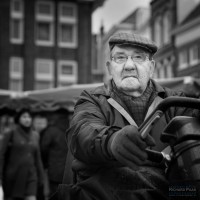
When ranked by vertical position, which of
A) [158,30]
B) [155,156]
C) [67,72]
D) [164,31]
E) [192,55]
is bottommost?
[155,156]

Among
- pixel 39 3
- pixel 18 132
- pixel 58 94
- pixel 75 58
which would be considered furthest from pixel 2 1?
pixel 18 132

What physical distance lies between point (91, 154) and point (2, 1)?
88.2 feet

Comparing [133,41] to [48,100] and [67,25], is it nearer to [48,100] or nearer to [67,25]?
[48,100]

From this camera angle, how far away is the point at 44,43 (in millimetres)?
29203

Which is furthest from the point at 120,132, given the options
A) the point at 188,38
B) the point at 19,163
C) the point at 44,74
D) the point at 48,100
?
the point at 188,38

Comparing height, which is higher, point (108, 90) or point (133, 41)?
point (133, 41)

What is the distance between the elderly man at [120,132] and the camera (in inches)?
75.0

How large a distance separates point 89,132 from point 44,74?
2675cm

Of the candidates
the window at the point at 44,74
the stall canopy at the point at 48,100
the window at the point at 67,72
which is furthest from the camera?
the window at the point at 67,72

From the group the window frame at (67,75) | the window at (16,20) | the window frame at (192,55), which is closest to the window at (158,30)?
the window frame at (192,55)

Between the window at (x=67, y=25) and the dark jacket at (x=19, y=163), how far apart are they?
71.7 feet

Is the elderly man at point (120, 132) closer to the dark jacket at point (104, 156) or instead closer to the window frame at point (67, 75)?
the dark jacket at point (104, 156)

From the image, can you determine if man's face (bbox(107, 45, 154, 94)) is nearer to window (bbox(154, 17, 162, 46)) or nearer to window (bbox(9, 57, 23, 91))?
window (bbox(9, 57, 23, 91))

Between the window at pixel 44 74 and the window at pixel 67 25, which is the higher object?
the window at pixel 67 25
